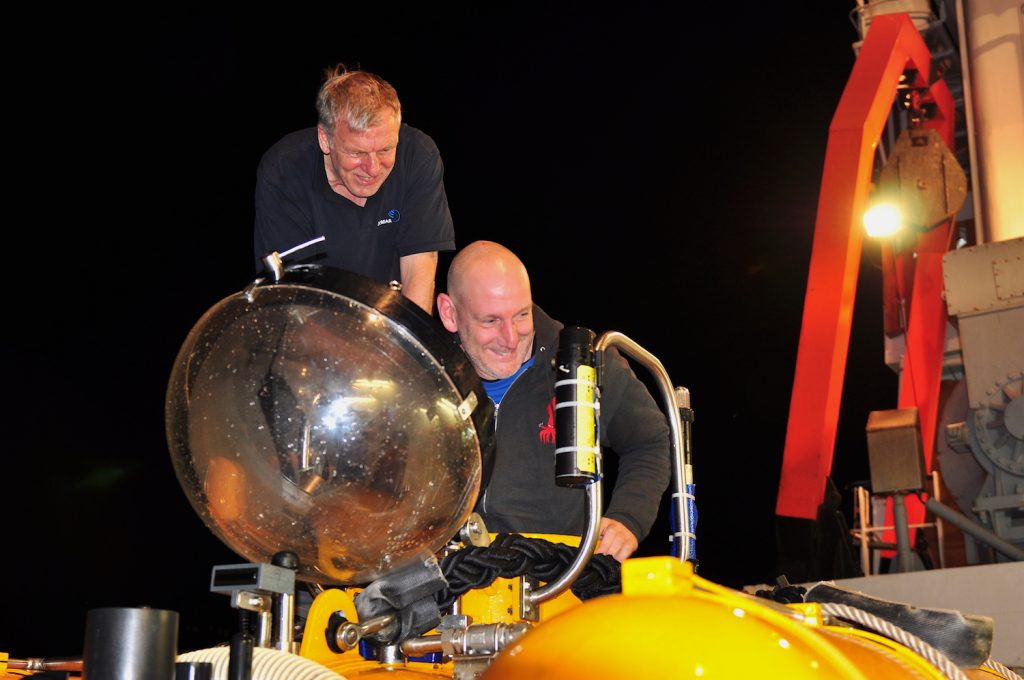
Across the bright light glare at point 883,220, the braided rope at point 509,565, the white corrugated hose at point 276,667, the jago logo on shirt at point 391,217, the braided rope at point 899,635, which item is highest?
the bright light glare at point 883,220

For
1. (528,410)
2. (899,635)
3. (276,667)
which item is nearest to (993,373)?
(528,410)

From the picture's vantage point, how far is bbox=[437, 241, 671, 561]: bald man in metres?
2.52

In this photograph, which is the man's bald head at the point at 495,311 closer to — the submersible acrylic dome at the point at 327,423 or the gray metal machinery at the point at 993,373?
the submersible acrylic dome at the point at 327,423

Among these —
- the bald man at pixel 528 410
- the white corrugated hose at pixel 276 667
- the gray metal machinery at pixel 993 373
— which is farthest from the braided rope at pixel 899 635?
the gray metal machinery at pixel 993 373

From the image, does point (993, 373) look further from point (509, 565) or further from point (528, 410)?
point (509, 565)

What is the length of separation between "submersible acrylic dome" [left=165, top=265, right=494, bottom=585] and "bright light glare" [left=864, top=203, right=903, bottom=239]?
6608 mm

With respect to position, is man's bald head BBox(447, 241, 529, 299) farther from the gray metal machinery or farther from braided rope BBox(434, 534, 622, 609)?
the gray metal machinery

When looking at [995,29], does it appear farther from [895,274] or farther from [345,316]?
[345,316]

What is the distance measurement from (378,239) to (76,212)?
28.4ft

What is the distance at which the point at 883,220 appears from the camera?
7.52 meters

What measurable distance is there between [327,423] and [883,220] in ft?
22.5

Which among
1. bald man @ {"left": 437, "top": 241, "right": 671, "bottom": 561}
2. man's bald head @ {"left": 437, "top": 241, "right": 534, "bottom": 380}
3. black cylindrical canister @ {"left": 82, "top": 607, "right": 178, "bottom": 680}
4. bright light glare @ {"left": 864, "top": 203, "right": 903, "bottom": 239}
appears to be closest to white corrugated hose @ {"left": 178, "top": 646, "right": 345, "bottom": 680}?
black cylindrical canister @ {"left": 82, "top": 607, "right": 178, "bottom": 680}

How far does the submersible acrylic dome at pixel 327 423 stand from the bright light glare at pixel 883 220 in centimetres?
661

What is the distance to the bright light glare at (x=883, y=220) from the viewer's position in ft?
24.3
